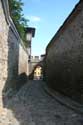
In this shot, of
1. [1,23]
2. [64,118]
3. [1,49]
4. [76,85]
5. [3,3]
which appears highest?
[3,3]

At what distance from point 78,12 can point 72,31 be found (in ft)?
4.02

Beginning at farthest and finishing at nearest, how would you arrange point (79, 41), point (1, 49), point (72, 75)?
point (72, 75) → point (79, 41) → point (1, 49)

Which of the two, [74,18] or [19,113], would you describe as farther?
[74,18]

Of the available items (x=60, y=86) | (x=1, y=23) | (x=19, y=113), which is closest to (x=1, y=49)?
(x=1, y=23)

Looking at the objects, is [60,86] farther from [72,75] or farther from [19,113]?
[19,113]

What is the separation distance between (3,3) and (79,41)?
3231mm

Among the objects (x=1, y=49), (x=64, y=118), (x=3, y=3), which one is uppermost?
(x=3, y=3)

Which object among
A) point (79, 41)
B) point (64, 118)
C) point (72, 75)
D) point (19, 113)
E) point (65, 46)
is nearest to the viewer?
point (64, 118)

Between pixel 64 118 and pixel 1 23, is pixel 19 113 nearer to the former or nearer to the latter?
pixel 64 118

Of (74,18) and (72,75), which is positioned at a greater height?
(74,18)

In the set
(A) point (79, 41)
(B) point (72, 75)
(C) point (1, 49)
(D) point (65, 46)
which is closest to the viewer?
(C) point (1, 49)

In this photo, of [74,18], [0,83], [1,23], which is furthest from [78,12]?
[0,83]

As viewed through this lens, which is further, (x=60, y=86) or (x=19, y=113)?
(x=60, y=86)

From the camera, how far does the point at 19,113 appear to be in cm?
810
